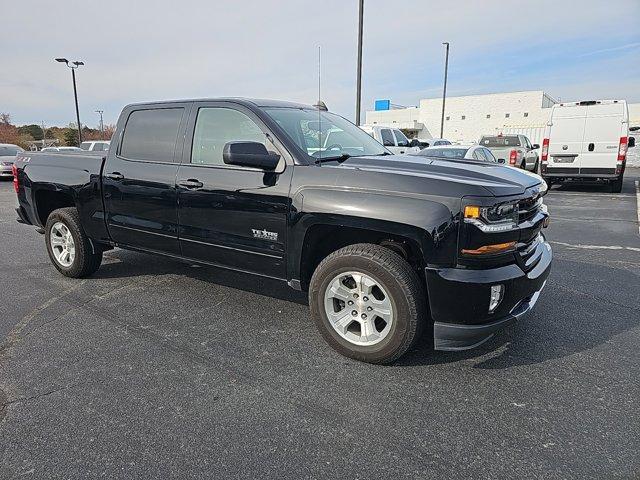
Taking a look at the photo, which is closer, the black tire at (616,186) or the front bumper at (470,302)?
the front bumper at (470,302)

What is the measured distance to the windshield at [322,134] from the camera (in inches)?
143

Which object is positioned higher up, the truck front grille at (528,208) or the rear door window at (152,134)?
the rear door window at (152,134)

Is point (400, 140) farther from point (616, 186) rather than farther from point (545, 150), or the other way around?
point (616, 186)

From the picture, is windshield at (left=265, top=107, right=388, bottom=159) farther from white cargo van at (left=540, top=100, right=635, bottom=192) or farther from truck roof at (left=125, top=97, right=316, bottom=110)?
white cargo van at (left=540, top=100, right=635, bottom=192)

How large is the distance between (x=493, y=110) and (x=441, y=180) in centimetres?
5610

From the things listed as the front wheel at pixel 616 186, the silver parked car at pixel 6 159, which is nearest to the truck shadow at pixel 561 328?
the front wheel at pixel 616 186

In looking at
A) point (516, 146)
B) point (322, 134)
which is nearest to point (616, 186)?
point (516, 146)

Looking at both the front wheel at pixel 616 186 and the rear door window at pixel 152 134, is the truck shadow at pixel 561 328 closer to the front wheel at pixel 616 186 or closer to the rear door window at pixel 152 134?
the rear door window at pixel 152 134

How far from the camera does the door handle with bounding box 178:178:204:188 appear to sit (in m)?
3.75

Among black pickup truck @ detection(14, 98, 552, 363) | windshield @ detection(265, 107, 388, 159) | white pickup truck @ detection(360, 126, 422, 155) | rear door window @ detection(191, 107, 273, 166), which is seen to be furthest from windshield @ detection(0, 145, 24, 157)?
windshield @ detection(265, 107, 388, 159)

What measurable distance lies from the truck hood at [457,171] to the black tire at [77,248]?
3.07 meters

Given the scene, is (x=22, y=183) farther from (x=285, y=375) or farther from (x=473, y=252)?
(x=473, y=252)

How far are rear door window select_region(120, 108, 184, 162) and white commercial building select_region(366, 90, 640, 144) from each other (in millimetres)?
49559

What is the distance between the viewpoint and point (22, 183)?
5.30 meters
